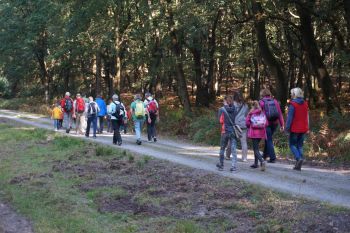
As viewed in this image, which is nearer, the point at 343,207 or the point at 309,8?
the point at 343,207

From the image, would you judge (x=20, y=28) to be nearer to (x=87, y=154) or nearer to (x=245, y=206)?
(x=87, y=154)

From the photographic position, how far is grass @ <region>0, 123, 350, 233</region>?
8227 millimetres

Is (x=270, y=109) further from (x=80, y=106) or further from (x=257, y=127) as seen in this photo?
(x=80, y=106)

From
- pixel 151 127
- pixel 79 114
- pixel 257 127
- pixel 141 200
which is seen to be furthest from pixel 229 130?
pixel 79 114

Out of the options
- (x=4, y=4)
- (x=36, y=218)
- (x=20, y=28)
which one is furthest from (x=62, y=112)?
(x=4, y=4)

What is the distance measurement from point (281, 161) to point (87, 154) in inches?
256

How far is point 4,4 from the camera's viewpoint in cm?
4922

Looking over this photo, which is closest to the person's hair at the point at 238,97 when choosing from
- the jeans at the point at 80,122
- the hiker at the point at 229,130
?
the hiker at the point at 229,130

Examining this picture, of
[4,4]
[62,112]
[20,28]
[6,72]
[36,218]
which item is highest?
[4,4]

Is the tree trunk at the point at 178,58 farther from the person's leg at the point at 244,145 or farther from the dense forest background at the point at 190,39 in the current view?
the person's leg at the point at 244,145

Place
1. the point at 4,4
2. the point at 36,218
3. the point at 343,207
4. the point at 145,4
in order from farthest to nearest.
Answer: the point at 4,4 < the point at 145,4 < the point at 36,218 < the point at 343,207

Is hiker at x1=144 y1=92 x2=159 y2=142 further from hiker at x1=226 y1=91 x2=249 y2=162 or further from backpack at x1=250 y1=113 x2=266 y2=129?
backpack at x1=250 y1=113 x2=266 y2=129

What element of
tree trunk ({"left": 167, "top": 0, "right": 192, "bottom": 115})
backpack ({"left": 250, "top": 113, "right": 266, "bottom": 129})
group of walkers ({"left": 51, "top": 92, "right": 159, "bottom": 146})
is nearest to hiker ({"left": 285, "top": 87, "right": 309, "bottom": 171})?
backpack ({"left": 250, "top": 113, "right": 266, "bottom": 129})

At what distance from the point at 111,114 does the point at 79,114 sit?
5537 mm
